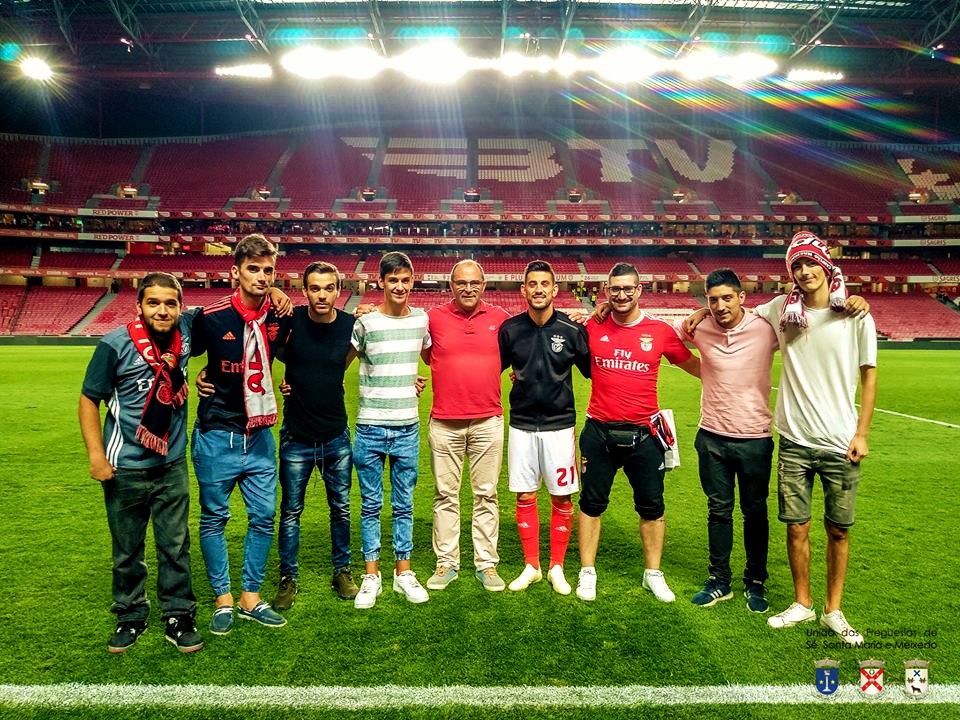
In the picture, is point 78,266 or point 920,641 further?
point 78,266

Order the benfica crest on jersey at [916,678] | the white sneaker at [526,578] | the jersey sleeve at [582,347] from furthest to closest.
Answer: the jersey sleeve at [582,347]
the white sneaker at [526,578]
the benfica crest on jersey at [916,678]

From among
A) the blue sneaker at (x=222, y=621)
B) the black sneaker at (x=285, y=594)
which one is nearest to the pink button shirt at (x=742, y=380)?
the black sneaker at (x=285, y=594)

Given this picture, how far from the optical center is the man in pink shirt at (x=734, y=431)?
152 inches

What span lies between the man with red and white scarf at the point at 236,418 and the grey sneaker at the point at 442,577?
110 centimetres

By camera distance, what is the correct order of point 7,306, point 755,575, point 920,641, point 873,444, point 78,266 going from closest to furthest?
point 920,641 → point 755,575 → point 873,444 → point 7,306 → point 78,266

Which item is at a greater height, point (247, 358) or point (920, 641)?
point (247, 358)

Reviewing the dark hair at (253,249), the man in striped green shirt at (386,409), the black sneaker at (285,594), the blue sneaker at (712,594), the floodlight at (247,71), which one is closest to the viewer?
the dark hair at (253,249)

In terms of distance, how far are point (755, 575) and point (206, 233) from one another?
164ft

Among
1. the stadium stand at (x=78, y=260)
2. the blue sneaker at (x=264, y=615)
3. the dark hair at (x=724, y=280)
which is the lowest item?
the blue sneaker at (x=264, y=615)

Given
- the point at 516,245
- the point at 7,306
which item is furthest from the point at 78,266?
the point at 516,245

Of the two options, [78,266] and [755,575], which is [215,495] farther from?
[78,266]

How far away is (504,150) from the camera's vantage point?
49719 mm

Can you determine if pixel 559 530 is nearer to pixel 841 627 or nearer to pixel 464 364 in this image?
pixel 464 364

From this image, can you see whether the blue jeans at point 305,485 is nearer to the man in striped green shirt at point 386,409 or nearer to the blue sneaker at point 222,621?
the man in striped green shirt at point 386,409
